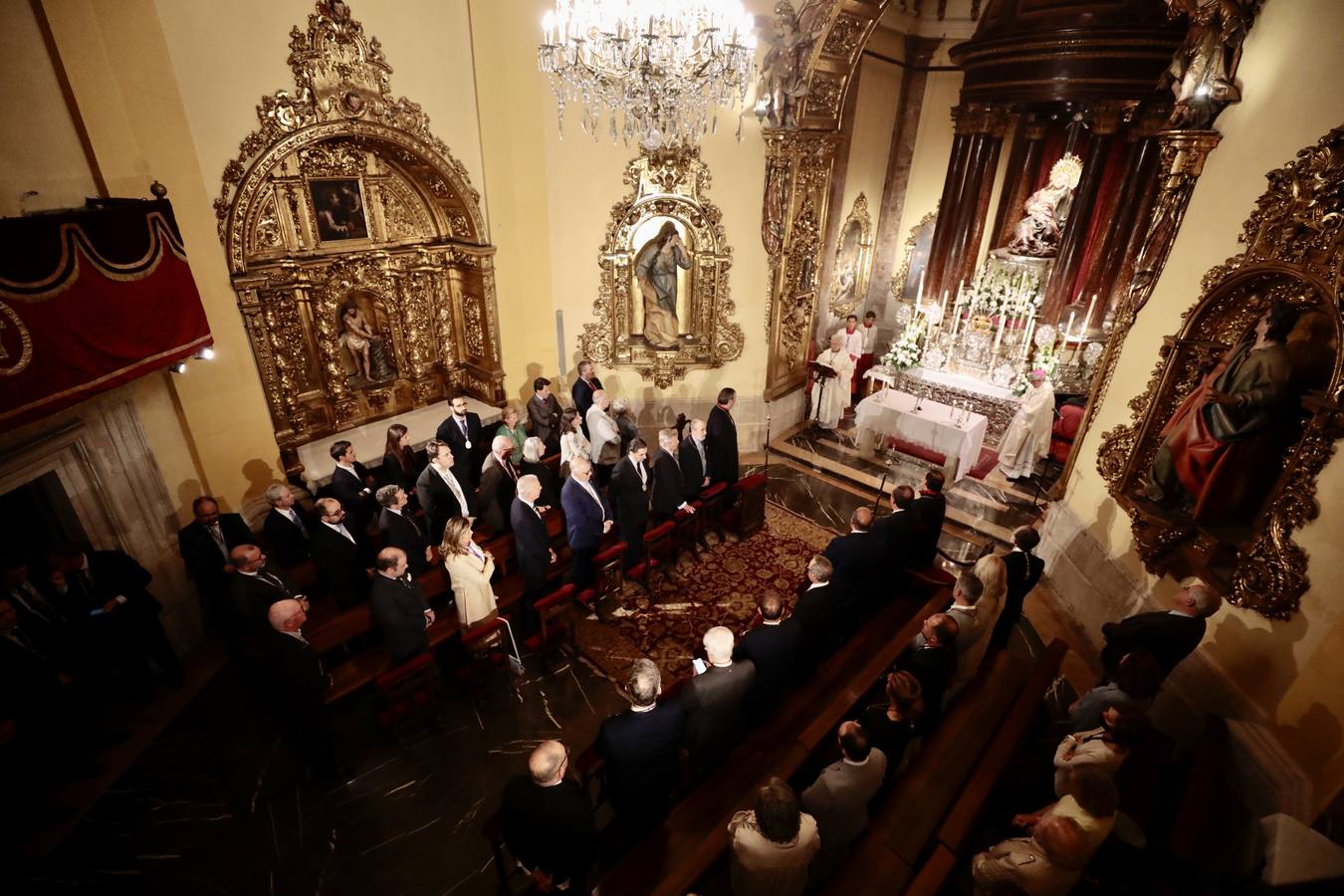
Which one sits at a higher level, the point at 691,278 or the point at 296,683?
the point at 691,278

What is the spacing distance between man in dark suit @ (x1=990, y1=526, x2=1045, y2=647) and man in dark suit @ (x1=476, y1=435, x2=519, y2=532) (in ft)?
14.5

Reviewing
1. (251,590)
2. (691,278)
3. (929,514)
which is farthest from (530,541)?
(691,278)

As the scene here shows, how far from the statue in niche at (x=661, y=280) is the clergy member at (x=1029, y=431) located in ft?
16.1

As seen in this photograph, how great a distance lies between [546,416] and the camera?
7617mm

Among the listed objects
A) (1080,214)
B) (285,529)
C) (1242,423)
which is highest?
(1080,214)

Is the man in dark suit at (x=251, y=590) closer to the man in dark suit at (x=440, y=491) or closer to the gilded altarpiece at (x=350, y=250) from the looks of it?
the man in dark suit at (x=440, y=491)

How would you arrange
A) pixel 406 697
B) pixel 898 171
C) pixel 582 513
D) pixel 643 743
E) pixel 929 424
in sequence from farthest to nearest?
pixel 898 171 < pixel 929 424 < pixel 582 513 < pixel 406 697 < pixel 643 743

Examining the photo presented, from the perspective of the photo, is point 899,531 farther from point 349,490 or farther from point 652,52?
point 349,490

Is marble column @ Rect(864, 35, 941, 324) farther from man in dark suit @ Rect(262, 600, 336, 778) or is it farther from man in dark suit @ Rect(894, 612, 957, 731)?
man in dark suit @ Rect(262, 600, 336, 778)

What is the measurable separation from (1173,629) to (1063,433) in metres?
5.57

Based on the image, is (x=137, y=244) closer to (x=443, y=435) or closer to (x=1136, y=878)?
(x=443, y=435)

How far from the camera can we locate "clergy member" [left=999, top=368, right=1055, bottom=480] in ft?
27.5

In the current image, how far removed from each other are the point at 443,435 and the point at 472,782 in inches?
144

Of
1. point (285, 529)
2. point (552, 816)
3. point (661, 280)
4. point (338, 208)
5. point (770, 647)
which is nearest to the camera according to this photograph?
point (552, 816)
